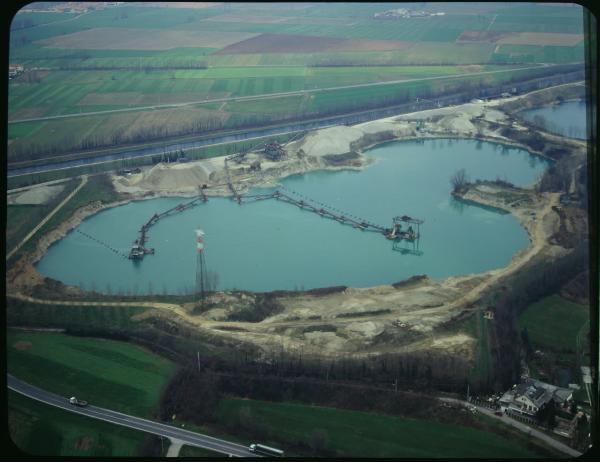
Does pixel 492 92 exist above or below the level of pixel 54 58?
below

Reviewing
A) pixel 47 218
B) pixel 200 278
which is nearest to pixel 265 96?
pixel 47 218

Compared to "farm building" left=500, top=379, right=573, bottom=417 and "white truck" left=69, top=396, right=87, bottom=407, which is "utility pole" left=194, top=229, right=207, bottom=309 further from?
"farm building" left=500, top=379, right=573, bottom=417

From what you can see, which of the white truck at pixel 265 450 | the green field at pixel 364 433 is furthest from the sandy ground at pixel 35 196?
the white truck at pixel 265 450

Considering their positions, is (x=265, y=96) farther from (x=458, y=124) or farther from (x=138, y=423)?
(x=138, y=423)

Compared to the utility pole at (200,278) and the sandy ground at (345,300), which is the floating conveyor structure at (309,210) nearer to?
the sandy ground at (345,300)

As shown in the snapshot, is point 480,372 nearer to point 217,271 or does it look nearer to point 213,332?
point 213,332

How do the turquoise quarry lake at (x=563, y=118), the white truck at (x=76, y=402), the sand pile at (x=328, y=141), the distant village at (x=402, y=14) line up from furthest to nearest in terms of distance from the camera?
the distant village at (x=402, y=14) < the turquoise quarry lake at (x=563, y=118) < the sand pile at (x=328, y=141) < the white truck at (x=76, y=402)

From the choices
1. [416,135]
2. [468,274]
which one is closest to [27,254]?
[468,274]

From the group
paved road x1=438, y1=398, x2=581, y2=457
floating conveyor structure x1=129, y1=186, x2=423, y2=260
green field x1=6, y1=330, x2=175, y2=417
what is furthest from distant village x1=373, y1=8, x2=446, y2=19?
paved road x1=438, y1=398, x2=581, y2=457
